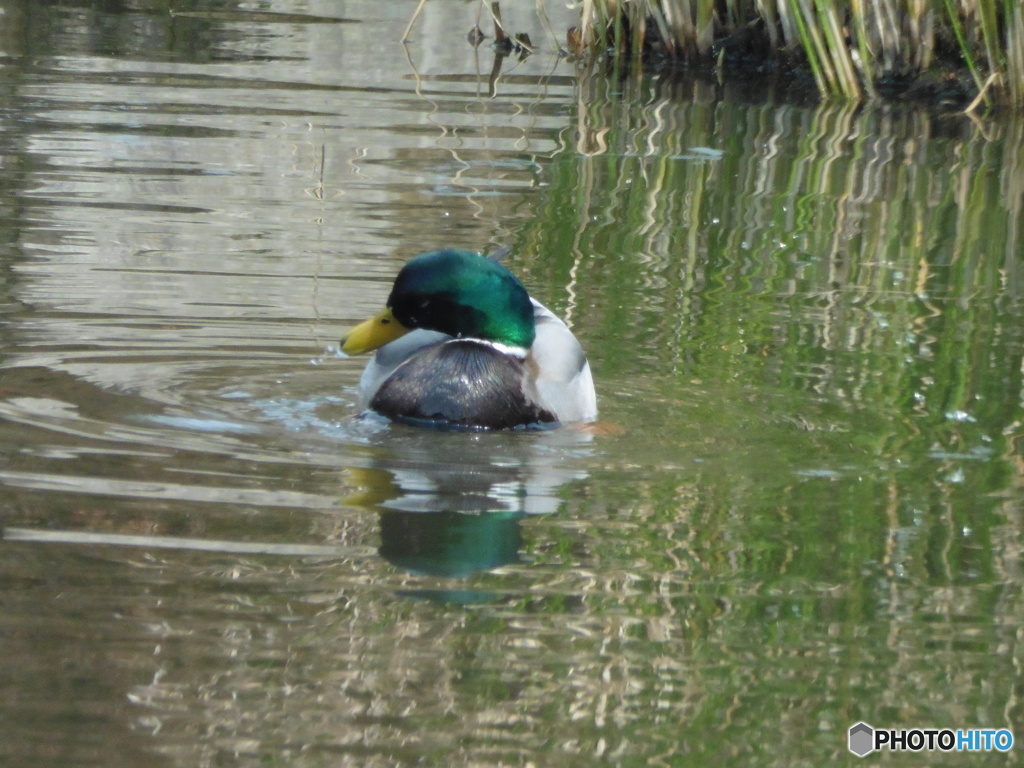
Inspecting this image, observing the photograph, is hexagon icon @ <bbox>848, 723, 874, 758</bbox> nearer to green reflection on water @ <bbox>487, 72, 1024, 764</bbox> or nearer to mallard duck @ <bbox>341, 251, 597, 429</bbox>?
green reflection on water @ <bbox>487, 72, 1024, 764</bbox>

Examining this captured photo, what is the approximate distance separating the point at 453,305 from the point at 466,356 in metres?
0.18

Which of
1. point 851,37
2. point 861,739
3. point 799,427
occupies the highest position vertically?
point 851,37

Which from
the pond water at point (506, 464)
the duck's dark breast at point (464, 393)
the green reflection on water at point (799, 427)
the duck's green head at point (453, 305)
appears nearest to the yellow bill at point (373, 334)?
the duck's green head at point (453, 305)

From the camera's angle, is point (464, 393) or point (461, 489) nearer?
point (461, 489)

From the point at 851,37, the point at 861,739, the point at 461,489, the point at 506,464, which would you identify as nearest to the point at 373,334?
the point at 506,464

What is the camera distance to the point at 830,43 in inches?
452

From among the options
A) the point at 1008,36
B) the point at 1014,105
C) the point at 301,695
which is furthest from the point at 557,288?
the point at 1014,105

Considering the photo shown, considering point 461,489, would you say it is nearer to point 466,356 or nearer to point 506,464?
point 506,464

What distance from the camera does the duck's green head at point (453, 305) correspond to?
16.7 feet

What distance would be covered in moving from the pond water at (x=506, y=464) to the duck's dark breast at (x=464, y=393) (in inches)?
3.0

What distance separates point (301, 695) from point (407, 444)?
5.94 ft

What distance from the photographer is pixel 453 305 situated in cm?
518

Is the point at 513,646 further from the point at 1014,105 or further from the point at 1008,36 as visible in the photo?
the point at 1014,105

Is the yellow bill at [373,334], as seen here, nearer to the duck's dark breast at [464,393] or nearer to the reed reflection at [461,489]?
the duck's dark breast at [464,393]
